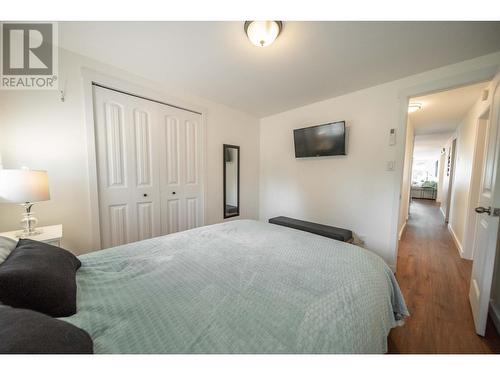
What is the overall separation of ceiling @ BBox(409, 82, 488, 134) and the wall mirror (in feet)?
9.10

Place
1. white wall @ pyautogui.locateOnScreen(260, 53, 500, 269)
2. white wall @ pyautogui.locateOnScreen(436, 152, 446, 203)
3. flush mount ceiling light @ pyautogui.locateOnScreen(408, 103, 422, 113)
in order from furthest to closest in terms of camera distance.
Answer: white wall @ pyautogui.locateOnScreen(436, 152, 446, 203), flush mount ceiling light @ pyautogui.locateOnScreen(408, 103, 422, 113), white wall @ pyautogui.locateOnScreen(260, 53, 500, 269)

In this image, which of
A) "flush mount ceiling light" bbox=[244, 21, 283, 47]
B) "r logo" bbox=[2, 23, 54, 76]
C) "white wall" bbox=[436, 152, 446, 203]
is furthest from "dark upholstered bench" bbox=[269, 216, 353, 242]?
"white wall" bbox=[436, 152, 446, 203]

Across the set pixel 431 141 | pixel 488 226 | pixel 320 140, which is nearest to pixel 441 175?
pixel 431 141

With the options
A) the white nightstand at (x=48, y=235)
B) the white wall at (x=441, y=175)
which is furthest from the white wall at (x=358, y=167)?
the white wall at (x=441, y=175)

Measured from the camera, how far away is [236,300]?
2.61ft

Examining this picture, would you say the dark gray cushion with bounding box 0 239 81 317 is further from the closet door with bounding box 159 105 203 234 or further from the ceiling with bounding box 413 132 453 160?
the ceiling with bounding box 413 132 453 160

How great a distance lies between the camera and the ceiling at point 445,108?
236 centimetres

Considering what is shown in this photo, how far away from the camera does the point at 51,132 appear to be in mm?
1638

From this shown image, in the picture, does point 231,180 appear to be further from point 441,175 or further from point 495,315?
point 441,175

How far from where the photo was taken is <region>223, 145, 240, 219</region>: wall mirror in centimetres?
309

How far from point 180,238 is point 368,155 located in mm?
2428

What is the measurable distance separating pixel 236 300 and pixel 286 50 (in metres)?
1.96
